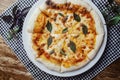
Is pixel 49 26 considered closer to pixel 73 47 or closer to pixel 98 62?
pixel 73 47

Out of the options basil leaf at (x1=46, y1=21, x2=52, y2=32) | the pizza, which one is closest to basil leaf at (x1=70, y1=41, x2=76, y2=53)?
the pizza

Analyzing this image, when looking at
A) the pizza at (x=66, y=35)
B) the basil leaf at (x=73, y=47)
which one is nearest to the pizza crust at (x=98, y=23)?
the pizza at (x=66, y=35)

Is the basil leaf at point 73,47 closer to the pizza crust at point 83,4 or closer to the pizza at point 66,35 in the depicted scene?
the pizza at point 66,35

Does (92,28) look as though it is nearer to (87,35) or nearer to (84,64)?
(87,35)


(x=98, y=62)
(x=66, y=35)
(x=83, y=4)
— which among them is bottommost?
(x=98, y=62)

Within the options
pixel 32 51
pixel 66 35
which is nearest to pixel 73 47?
pixel 66 35

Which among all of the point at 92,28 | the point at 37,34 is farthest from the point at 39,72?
the point at 92,28
